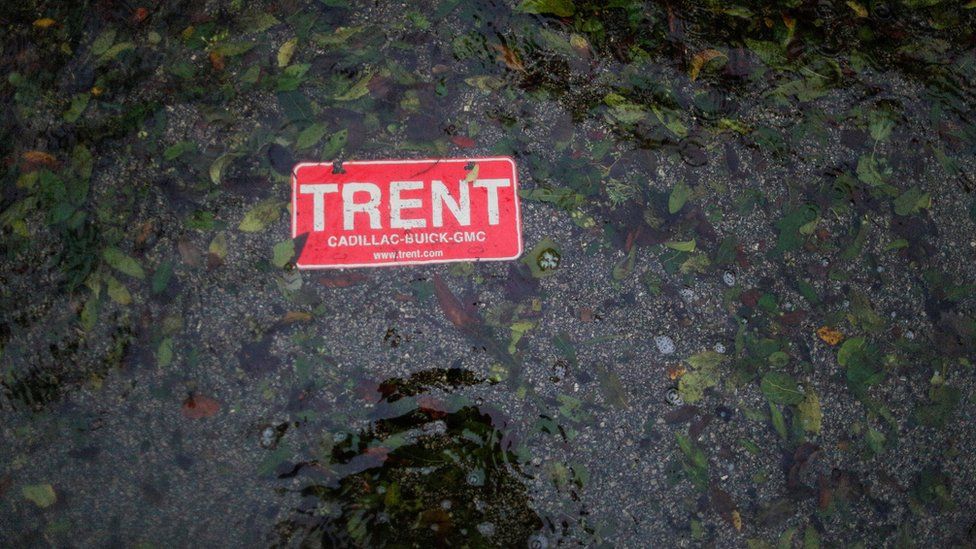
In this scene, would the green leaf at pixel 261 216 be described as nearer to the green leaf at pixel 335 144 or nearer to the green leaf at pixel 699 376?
the green leaf at pixel 335 144

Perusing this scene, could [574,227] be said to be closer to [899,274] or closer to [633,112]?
[633,112]

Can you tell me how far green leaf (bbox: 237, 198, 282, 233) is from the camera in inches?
53.3

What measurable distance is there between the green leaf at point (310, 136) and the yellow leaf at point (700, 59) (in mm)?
821

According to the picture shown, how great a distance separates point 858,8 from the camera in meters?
1.62

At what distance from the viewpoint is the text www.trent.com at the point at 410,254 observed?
4.45ft

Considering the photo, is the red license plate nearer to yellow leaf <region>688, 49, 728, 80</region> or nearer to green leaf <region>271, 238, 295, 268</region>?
green leaf <region>271, 238, 295, 268</region>

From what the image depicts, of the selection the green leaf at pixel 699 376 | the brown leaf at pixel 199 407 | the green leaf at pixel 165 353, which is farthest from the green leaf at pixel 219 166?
the green leaf at pixel 699 376

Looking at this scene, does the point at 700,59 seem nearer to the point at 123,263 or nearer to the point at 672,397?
the point at 672,397

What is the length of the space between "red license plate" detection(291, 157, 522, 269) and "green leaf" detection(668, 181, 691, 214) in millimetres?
336

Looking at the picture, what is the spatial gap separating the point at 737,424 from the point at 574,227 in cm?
54

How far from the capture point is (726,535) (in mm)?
1422

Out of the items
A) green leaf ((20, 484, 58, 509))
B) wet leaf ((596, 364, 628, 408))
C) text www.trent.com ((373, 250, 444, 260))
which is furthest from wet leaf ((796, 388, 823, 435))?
green leaf ((20, 484, 58, 509))

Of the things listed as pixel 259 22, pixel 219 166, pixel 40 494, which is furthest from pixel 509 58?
pixel 40 494

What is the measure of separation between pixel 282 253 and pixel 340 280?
0.13m
